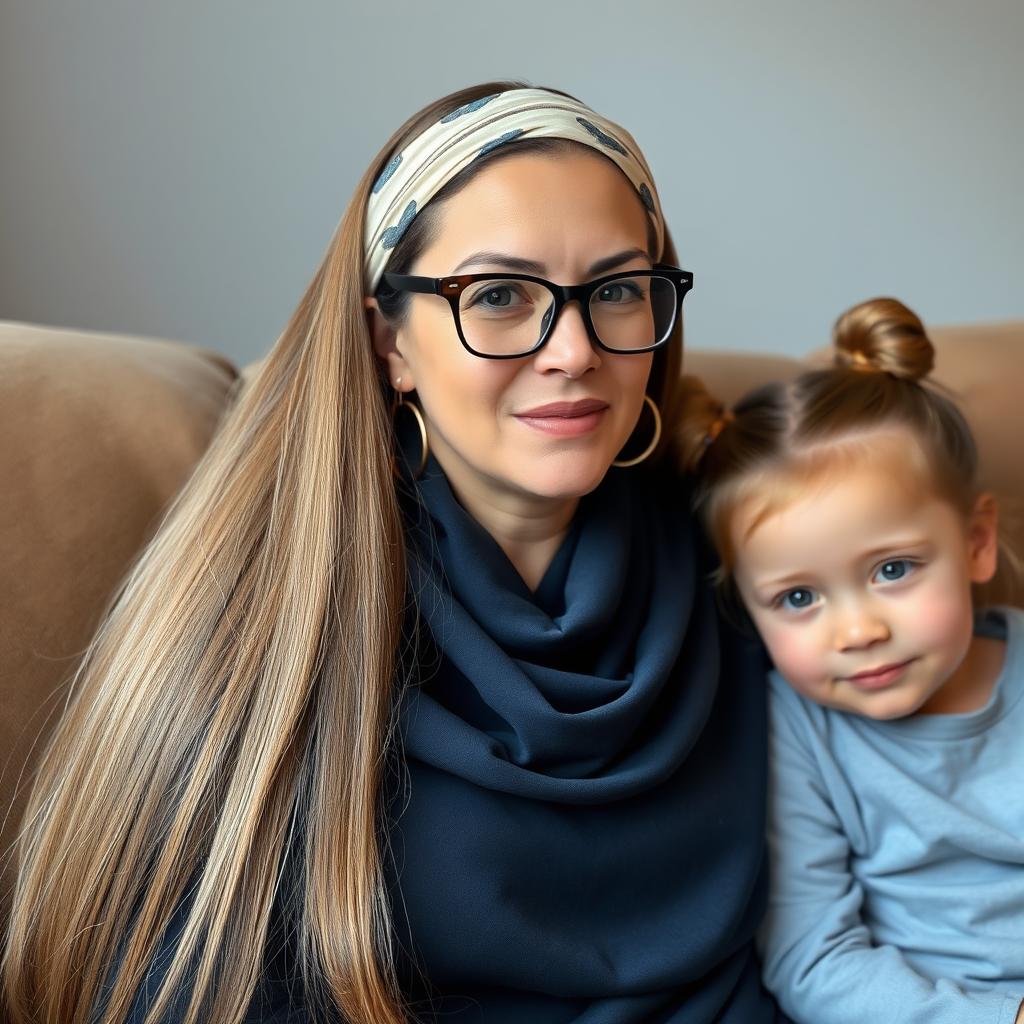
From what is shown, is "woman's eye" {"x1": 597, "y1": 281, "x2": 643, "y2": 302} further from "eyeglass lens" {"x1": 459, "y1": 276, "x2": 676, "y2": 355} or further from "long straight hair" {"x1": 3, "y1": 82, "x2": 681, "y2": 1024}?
"long straight hair" {"x1": 3, "y1": 82, "x2": 681, "y2": 1024}

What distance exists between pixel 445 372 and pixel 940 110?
160 centimetres

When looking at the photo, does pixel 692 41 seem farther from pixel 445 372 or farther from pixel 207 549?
pixel 207 549

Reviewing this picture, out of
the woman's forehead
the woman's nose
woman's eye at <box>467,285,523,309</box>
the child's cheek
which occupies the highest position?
the woman's forehead

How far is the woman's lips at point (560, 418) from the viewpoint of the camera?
42.9 inches

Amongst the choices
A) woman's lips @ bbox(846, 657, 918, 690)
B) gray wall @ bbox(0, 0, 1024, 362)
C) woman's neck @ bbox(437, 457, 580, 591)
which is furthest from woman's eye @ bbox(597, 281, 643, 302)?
gray wall @ bbox(0, 0, 1024, 362)

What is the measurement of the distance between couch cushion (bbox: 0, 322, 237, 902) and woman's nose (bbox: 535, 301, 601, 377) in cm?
50

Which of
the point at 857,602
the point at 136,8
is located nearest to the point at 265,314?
the point at 136,8

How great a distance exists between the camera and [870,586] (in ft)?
4.00

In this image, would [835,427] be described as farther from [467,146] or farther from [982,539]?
[467,146]

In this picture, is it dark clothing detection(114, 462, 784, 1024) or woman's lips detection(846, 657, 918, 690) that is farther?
woman's lips detection(846, 657, 918, 690)

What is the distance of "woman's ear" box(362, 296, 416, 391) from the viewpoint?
47.2 inches

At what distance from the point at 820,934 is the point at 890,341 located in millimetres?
695

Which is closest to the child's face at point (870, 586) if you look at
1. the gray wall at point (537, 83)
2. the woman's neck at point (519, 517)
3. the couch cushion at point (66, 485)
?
the woman's neck at point (519, 517)

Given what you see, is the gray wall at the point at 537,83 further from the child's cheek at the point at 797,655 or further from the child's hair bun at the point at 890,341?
the child's cheek at the point at 797,655
